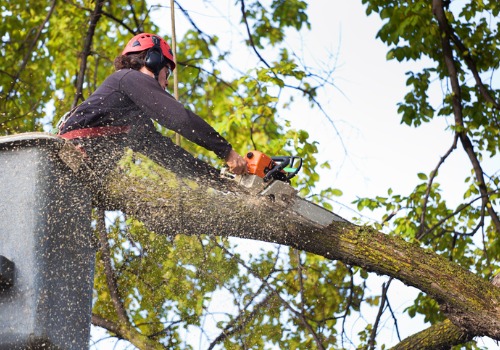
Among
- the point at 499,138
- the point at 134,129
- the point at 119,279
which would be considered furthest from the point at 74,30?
the point at 134,129

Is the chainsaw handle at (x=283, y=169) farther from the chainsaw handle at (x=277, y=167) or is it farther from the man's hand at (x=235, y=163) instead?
the man's hand at (x=235, y=163)

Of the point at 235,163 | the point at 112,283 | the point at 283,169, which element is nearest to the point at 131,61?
the point at 235,163

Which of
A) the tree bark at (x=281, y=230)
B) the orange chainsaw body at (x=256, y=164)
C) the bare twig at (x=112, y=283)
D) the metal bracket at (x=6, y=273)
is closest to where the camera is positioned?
the metal bracket at (x=6, y=273)

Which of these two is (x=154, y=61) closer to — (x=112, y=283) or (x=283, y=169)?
(x=283, y=169)

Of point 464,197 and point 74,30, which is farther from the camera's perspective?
point 74,30

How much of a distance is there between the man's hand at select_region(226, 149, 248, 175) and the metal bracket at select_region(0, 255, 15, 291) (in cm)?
131

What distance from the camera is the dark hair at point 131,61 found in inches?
205

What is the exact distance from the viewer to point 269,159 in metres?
4.85

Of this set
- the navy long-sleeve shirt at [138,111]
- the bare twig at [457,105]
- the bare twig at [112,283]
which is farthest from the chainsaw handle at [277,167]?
the bare twig at [457,105]

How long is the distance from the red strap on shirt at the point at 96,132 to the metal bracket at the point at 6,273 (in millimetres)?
895

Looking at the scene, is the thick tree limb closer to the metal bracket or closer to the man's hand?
the man's hand

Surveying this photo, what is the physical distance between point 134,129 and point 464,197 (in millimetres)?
5199

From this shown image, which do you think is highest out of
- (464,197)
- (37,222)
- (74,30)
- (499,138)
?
(74,30)

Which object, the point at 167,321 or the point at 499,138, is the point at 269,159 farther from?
the point at 499,138
